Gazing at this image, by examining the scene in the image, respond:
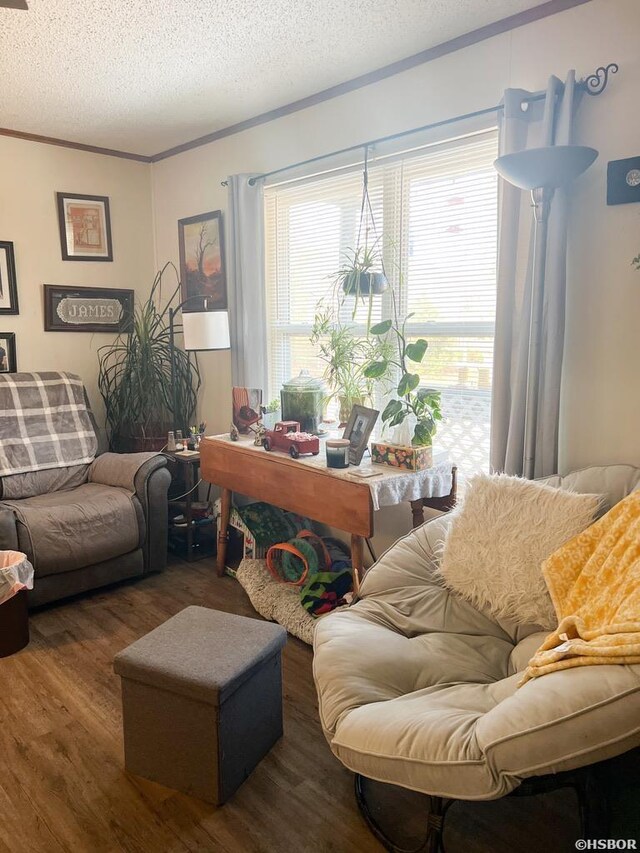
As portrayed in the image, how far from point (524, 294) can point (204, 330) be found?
1743 mm

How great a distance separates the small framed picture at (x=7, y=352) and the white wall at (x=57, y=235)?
39 mm

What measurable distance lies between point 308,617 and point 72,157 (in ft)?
10.4

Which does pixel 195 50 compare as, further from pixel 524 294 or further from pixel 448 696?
pixel 448 696

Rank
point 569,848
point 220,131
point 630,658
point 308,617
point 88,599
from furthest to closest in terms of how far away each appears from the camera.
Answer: point 220,131 → point 88,599 → point 308,617 → point 569,848 → point 630,658

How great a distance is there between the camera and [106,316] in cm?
406

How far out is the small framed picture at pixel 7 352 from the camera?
144 inches

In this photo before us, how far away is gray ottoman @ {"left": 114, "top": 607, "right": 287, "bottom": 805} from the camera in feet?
5.43

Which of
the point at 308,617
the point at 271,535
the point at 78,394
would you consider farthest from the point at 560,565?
the point at 78,394

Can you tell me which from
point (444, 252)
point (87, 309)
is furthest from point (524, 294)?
point (87, 309)

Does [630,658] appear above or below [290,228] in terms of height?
below

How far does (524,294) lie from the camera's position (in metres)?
2.24

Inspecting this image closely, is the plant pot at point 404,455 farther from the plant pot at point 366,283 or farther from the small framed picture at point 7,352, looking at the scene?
the small framed picture at point 7,352

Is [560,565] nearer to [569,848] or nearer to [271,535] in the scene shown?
[569,848]

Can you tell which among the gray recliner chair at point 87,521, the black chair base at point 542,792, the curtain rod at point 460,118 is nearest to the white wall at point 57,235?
the gray recliner chair at point 87,521
